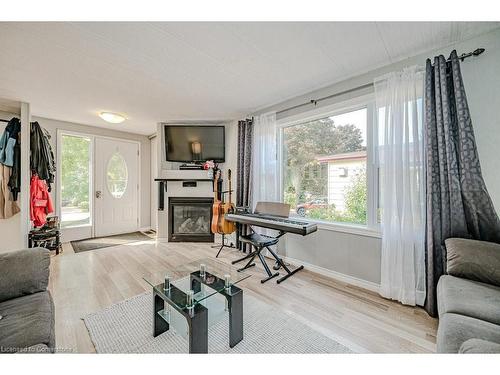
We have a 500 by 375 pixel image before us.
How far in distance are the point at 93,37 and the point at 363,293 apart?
3.33 meters

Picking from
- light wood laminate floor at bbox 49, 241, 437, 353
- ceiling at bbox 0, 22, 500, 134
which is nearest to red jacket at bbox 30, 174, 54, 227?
light wood laminate floor at bbox 49, 241, 437, 353

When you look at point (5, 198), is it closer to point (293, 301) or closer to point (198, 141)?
point (198, 141)

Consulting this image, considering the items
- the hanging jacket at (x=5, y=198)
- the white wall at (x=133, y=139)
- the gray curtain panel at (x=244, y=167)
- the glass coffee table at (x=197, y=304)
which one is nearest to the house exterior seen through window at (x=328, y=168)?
the gray curtain panel at (x=244, y=167)

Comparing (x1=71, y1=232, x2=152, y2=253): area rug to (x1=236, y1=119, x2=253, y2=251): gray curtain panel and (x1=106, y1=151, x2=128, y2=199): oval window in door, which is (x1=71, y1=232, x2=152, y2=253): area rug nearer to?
(x1=106, y1=151, x2=128, y2=199): oval window in door

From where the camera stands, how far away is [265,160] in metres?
3.22

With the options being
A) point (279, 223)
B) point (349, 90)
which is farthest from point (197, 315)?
point (349, 90)

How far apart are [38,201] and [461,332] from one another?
469 cm

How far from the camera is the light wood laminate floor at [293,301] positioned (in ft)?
5.05

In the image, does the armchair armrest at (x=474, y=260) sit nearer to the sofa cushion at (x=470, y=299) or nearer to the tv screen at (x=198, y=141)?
the sofa cushion at (x=470, y=299)

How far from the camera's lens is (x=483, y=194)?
1665 mm

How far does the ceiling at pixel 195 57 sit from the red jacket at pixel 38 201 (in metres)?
1.19

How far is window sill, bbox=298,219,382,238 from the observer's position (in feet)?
7.45

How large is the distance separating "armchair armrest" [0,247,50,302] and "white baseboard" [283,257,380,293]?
8.21 feet
